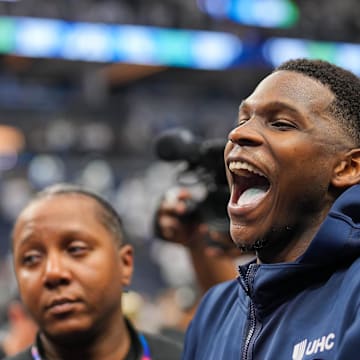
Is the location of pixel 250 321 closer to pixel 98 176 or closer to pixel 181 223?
pixel 181 223

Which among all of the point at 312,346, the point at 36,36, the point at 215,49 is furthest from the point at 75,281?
the point at 215,49

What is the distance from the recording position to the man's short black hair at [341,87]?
5.82 feet

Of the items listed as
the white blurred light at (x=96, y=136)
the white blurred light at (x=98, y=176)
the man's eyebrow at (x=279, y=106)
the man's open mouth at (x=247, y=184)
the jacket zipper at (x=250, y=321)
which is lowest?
the jacket zipper at (x=250, y=321)

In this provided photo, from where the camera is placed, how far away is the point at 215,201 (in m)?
2.87

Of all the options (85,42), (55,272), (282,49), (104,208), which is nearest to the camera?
(55,272)

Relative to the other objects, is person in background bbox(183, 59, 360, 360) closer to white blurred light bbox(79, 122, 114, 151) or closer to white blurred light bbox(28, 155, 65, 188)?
white blurred light bbox(79, 122, 114, 151)

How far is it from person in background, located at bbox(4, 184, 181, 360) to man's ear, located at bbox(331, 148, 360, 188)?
0.95 metres

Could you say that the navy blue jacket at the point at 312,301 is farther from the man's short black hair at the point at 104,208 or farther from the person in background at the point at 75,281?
the man's short black hair at the point at 104,208

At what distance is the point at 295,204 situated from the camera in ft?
5.72

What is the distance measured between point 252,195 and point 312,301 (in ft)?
0.90

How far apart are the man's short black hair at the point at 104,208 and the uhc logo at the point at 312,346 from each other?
109 centimetres

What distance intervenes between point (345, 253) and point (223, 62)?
621 cm

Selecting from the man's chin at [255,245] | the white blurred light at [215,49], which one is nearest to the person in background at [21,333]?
the man's chin at [255,245]

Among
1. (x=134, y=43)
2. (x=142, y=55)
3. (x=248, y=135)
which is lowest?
(x=248, y=135)
